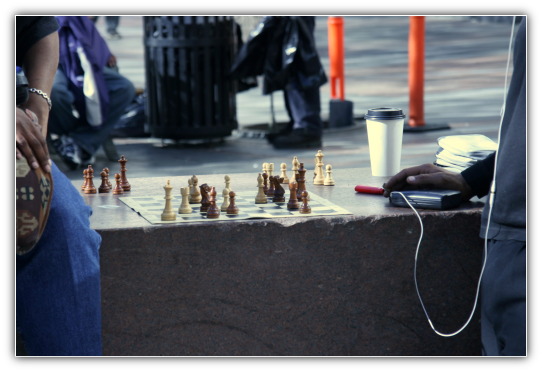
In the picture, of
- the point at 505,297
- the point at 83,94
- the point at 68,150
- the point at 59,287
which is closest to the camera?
the point at 59,287

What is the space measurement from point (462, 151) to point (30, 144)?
5.15 ft

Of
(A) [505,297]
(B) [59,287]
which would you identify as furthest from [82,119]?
(A) [505,297]

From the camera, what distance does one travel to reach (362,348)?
3521 mm

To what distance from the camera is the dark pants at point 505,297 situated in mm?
2969

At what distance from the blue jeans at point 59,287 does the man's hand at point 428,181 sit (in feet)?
3.70

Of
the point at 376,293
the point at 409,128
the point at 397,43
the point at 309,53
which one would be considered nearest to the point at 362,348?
the point at 376,293

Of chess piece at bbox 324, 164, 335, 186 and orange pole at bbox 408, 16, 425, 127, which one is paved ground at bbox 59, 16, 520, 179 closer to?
orange pole at bbox 408, 16, 425, 127

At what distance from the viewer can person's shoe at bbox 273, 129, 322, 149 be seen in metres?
8.52

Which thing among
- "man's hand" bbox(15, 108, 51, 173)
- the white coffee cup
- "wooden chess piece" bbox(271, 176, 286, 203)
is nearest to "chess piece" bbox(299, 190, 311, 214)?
"wooden chess piece" bbox(271, 176, 286, 203)

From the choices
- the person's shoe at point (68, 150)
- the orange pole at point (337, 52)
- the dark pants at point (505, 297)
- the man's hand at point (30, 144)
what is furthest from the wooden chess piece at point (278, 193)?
the orange pole at point (337, 52)

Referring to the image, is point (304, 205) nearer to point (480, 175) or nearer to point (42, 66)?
point (480, 175)

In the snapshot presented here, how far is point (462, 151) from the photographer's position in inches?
146

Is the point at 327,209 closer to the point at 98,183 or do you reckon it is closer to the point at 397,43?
the point at 98,183

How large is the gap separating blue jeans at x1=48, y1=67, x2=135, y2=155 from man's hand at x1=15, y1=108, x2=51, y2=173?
15.0 feet
